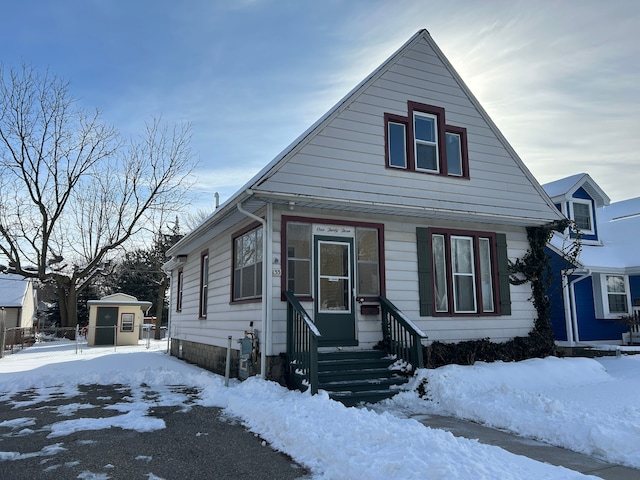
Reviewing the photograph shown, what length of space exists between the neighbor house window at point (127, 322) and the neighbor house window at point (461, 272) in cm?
1616

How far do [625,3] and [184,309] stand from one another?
13.0 metres

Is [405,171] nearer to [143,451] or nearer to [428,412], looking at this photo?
[428,412]

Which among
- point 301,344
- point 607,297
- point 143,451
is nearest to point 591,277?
point 607,297

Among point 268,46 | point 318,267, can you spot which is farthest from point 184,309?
point 268,46

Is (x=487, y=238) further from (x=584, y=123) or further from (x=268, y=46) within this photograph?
(x=268, y=46)

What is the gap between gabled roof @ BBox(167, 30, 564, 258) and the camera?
26.6ft

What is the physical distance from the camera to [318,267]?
8.48m

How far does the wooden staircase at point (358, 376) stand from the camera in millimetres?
6961

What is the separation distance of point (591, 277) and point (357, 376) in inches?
440

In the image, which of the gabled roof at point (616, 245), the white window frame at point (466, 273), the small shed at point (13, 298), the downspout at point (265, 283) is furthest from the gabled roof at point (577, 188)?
the small shed at point (13, 298)

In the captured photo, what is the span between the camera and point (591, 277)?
15.0 m

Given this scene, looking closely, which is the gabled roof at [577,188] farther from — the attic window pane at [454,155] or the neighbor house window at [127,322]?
the neighbor house window at [127,322]

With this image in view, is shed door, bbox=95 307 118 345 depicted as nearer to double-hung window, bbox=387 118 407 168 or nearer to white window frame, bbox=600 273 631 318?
double-hung window, bbox=387 118 407 168

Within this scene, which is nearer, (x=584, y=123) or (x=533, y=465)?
(x=533, y=465)
